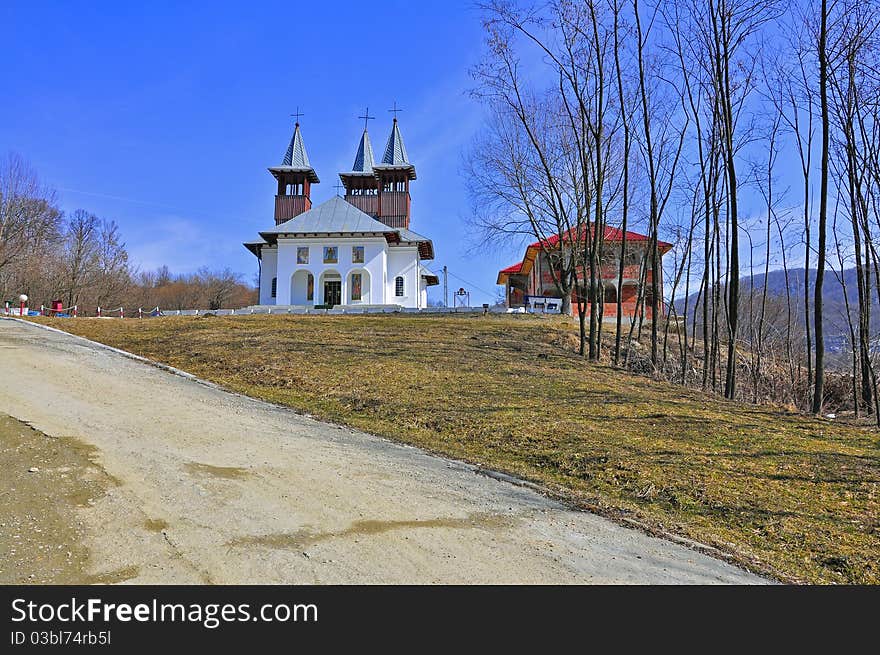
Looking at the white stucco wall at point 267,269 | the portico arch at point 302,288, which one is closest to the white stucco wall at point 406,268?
the portico arch at point 302,288

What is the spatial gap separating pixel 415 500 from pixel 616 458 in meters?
2.95

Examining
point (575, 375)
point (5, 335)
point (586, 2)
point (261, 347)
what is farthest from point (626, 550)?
point (5, 335)

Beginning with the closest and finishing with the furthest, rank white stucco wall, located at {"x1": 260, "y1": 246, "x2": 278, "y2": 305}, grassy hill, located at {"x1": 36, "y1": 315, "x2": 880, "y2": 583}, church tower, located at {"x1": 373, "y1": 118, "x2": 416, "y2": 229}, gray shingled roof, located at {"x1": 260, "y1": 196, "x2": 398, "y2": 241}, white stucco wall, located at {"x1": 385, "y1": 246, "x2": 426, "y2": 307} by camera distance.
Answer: grassy hill, located at {"x1": 36, "y1": 315, "x2": 880, "y2": 583} → gray shingled roof, located at {"x1": 260, "y1": 196, "x2": 398, "y2": 241} → white stucco wall, located at {"x1": 260, "y1": 246, "x2": 278, "y2": 305} → white stucco wall, located at {"x1": 385, "y1": 246, "x2": 426, "y2": 307} → church tower, located at {"x1": 373, "y1": 118, "x2": 416, "y2": 229}

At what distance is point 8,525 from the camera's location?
4461 mm

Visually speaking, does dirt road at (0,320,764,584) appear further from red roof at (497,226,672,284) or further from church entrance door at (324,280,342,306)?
church entrance door at (324,280,342,306)

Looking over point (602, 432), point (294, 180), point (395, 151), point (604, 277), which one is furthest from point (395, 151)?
point (602, 432)

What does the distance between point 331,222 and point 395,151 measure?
11857 millimetres

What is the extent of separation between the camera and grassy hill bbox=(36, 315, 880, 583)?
5.59 meters

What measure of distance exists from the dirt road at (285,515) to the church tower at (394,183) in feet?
140

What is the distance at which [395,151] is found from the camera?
167 feet

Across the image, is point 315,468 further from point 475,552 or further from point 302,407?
point 302,407

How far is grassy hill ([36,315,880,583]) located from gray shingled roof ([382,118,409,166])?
35511 mm

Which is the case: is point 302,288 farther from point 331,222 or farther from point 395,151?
point 395,151

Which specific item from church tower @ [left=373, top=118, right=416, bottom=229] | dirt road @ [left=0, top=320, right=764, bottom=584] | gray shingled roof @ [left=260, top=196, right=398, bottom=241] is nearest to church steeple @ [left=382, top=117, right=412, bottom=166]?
church tower @ [left=373, top=118, right=416, bottom=229]
